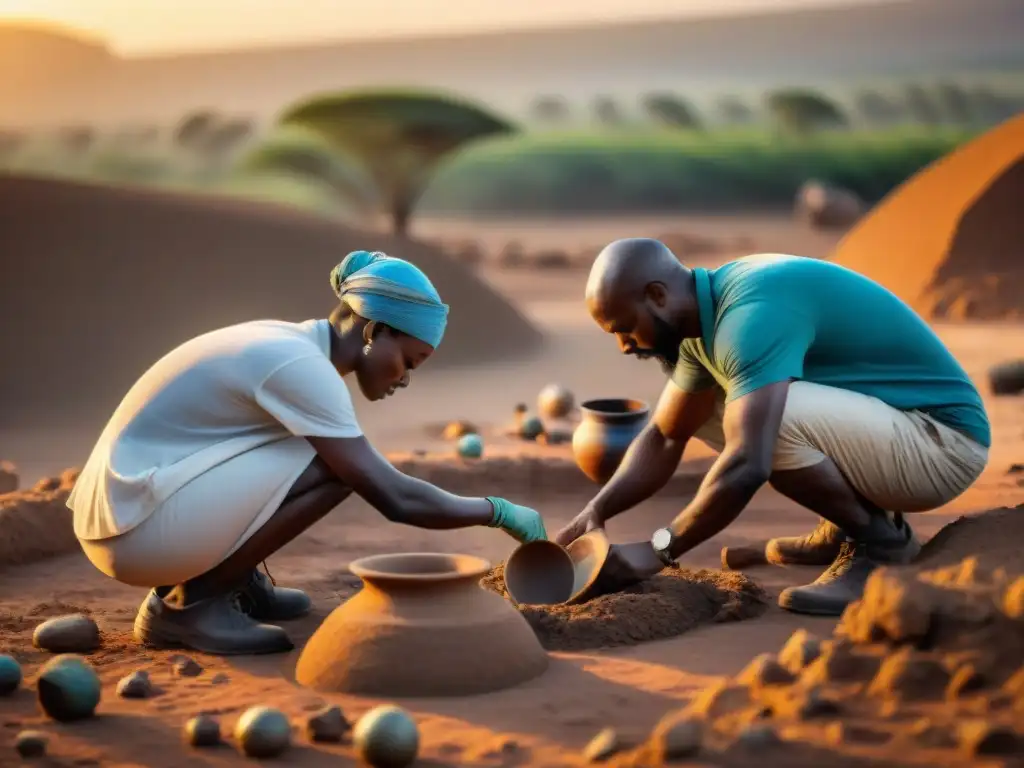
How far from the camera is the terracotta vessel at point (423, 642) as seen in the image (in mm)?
3523

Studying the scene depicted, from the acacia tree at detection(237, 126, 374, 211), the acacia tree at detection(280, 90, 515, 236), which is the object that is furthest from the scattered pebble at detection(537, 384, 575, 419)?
the acacia tree at detection(237, 126, 374, 211)

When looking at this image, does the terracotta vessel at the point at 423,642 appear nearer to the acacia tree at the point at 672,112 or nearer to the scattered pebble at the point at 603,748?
the scattered pebble at the point at 603,748

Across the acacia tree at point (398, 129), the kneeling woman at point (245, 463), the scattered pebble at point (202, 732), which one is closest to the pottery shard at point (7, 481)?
the kneeling woman at point (245, 463)

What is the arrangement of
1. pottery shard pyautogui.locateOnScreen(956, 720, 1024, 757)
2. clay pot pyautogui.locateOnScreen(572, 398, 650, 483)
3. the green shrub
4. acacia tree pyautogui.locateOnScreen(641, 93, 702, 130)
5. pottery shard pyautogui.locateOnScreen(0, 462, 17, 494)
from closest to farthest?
pottery shard pyautogui.locateOnScreen(956, 720, 1024, 757)
clay pot pyautogui.locateOnScreen(572, 398, 650, 483)
pottery shard pyautogui.locateOnScreen(0, 462, 17, 494)
the green shrub
acacia tree pyautogui.locateOnScreen(641, 93, 702, 130)

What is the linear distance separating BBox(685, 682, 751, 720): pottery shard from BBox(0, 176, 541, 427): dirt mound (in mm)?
6960

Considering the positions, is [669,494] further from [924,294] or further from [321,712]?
[924,294]

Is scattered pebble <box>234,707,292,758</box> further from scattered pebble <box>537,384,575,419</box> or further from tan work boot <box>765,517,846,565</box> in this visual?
scattered pebble <box>537,384,575,419</box>

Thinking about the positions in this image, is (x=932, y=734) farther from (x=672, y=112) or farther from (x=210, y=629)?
(x=672, y=112)

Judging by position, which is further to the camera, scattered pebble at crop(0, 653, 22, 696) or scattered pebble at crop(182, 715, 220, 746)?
scattered pebble at crop(0, 653, 22, 696)

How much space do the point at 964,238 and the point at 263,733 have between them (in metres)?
11.2

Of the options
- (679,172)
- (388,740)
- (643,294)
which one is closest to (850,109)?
(679,172)

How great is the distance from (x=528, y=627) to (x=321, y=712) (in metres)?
0.74

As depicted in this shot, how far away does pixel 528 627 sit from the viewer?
3729 mm

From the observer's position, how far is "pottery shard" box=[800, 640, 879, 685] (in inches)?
117
